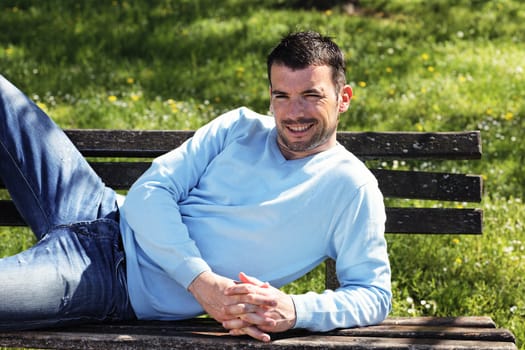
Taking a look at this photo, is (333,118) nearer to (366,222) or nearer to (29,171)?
(366,222)

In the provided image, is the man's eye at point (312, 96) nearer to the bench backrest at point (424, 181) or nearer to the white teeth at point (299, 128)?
the white teeth at point (299, 128)

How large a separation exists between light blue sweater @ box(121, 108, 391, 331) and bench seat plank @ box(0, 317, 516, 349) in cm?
11

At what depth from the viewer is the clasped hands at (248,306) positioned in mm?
2678

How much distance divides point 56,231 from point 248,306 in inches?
34.9

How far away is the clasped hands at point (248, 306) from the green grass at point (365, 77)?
1.42m

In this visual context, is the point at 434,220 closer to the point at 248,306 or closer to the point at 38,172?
the point at 248,306

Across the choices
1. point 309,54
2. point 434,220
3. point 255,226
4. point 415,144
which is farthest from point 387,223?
point 309,54

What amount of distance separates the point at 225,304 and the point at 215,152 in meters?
0.78

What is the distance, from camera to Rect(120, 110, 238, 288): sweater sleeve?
2.92 meters

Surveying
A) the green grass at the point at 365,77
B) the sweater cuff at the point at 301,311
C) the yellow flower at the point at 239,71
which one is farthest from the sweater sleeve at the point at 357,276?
the yellow flower at the point at 239,71

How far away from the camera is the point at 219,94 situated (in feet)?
22.0

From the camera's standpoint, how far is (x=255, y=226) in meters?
3.02

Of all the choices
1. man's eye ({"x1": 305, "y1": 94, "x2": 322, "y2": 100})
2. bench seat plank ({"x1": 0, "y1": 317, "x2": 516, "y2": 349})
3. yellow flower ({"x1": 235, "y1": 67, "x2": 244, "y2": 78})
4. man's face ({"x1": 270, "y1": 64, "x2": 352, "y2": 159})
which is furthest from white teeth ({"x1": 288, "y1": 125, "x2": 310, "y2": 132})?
yellow flower ({"x1": 235, "y1": 67, "x2": 244, "y2": 78})

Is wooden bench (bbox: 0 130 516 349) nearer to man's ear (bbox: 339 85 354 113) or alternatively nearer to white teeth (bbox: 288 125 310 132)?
man's ear (bbox: 339 85 354 113)
